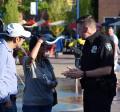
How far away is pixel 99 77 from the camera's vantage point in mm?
6672

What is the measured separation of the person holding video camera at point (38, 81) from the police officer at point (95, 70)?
365mm

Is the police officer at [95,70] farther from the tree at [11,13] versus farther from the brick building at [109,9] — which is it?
the brick building at [109,9]

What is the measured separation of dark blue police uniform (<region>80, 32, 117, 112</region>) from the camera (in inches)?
261

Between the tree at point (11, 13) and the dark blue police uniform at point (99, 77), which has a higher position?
the dark blue police uniform at point (99, 77)

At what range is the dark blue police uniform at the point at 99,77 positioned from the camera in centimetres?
663

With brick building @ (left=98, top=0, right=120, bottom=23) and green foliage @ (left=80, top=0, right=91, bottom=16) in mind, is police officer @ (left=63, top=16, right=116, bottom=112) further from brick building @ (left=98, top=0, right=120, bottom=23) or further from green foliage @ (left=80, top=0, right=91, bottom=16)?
brick building @ (left=98, top=0, right=120, bottom=23)

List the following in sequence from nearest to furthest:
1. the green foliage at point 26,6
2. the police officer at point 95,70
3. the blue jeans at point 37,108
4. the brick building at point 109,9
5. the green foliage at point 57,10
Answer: the police officer at point 95,70 < the blue jeans at point 37,108 < the green foliage at point 57,10 < the brick building at point 109,9 < the green foliage at point 26,6

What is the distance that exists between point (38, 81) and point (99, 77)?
775 millimetres

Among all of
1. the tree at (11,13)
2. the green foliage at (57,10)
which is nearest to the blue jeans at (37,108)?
the tree at (11,13)

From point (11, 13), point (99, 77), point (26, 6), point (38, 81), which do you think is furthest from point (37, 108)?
point (26, 6)

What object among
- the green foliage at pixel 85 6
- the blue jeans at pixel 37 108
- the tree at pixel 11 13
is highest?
the blue jeans at pixel 37 108

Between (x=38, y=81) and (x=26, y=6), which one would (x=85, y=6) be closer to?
(x=26, y=6)

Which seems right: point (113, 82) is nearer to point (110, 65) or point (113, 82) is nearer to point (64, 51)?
point (110, 65)

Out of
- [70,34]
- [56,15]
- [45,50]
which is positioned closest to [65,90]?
[45,50]
